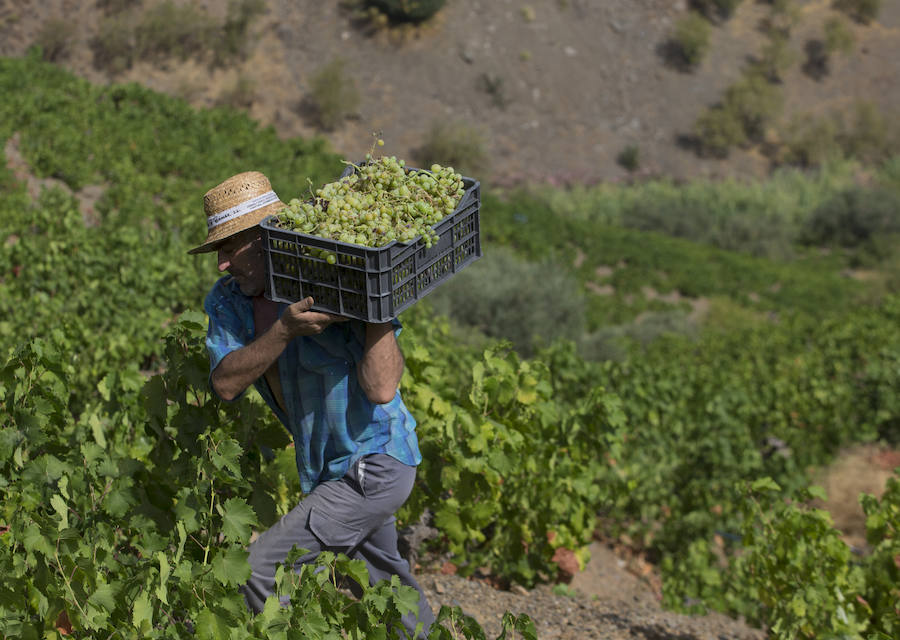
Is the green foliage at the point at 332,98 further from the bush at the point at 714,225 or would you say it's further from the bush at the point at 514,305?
the bush at the point at 514,305

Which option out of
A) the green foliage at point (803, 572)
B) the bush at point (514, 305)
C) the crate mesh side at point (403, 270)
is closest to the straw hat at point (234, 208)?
the crate mesh side at point (403, 270)

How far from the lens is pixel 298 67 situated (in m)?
31.0

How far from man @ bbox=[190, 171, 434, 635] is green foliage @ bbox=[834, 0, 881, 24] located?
3822 cm

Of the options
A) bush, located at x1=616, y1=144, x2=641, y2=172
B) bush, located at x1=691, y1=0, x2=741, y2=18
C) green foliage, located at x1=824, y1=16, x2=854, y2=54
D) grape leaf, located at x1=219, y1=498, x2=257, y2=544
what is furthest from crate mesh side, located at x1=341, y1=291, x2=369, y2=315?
green foliage, located at x1=824, y1=16, x2=854, y2=54

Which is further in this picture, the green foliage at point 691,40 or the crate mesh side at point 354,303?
the green foliage at point 691,40

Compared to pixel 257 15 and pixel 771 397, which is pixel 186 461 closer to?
pixel 771 397

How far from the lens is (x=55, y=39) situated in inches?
1155

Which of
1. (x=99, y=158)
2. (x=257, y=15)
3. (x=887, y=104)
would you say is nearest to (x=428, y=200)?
(x=99, y=158)

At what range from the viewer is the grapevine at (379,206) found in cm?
283

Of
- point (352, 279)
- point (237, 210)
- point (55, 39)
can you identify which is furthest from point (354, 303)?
point (55, 39)

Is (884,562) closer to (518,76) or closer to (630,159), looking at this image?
(630,159)

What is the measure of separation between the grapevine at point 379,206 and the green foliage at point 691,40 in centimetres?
3276

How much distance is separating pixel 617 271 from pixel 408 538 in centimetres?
1580

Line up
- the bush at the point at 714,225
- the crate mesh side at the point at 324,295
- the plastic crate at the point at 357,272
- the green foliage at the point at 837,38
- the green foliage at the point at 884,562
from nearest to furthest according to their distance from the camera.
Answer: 1. the plastic crate at the point at 357,272
2. the crate mesh side at the point at 324,295
3. the green foliage at the point at 884,562
4. the bush at the point at 714,225
5. the green foliage at the point at 837,38
